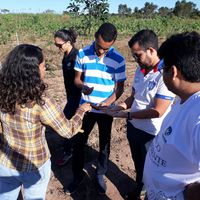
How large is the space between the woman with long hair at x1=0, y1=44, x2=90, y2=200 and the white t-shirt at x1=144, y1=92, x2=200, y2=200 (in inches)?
28.9

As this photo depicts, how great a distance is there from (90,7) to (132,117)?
7605 mm

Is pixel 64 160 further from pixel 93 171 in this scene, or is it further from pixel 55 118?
pixel 55 118

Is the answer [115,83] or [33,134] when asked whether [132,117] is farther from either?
[33,134]

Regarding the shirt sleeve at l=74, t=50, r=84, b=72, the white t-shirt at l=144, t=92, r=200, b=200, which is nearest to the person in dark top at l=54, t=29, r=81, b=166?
the shirt sleeve at l=74, t=50, r=84, b=72

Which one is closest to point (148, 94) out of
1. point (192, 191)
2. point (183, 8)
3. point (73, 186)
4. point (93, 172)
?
point (192, 191)

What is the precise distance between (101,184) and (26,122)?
1.70 m

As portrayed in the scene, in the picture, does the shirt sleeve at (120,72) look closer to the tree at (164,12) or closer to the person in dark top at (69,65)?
the person in dark top at (69,65)

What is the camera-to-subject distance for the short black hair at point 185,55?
4.66 feet

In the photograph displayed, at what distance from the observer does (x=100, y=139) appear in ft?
11.2

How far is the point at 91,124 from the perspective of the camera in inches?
131

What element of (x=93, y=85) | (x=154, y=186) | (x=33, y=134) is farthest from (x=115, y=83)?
(x=154, y=186)

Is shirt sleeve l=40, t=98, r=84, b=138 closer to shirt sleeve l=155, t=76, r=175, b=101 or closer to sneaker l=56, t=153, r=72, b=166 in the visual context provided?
shirt sleeve l=155, t=76, r=175, b=101

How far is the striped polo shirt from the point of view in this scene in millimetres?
3115

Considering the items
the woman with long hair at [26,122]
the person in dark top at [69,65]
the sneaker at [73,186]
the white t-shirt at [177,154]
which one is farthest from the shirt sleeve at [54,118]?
the person in dark top at [69,65]
